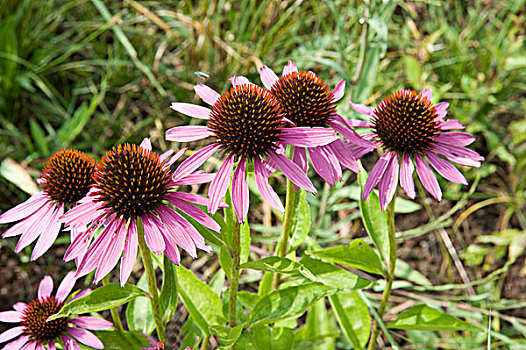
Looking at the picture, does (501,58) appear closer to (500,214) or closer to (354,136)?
(500,214)

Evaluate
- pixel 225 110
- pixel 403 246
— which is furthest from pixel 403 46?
pixel 225 110

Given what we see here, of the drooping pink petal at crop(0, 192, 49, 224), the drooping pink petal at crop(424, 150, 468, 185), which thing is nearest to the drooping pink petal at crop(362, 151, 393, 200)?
the drooping pink petal at crop(424, 150, 468, 185)

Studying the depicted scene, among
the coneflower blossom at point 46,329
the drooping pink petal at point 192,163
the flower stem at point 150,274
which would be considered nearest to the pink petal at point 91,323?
the coneflower blossom at point 46,329

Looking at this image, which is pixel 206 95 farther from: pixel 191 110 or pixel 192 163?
pixel 192 163

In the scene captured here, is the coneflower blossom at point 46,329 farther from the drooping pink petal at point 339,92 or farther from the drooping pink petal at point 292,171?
the drooping pink petal at point 339,92

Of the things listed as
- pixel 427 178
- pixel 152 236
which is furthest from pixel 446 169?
pixel 152 236

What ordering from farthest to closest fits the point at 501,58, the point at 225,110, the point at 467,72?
the point at 467,72, the point at 501,58, the point at 225,110

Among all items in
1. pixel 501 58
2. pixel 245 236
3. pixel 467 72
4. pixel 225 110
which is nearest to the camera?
pixel 225 110
